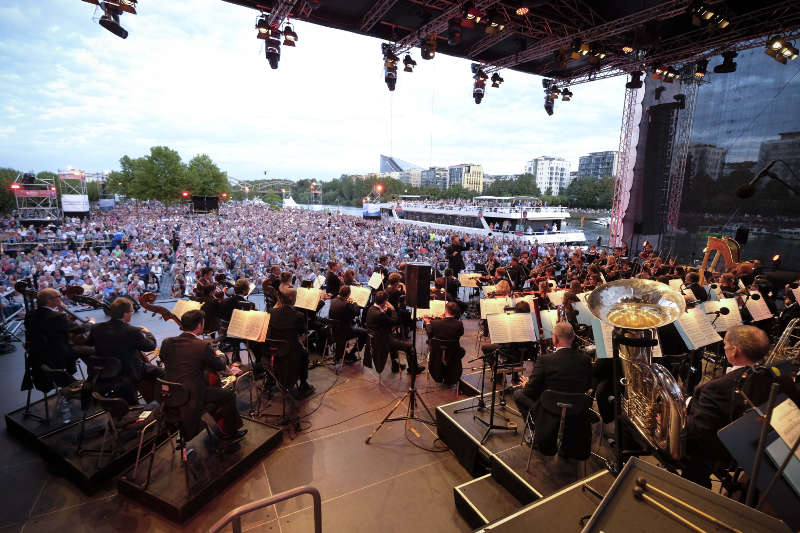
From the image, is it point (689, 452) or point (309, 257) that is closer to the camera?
point (689, 452)

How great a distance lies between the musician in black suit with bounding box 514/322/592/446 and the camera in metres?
3.12

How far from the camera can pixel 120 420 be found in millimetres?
3748

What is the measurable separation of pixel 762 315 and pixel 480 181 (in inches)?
4695

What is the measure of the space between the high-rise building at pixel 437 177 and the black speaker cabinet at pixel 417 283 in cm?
12762

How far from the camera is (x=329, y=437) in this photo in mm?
4359

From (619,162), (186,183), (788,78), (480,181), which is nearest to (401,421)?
(619,162)

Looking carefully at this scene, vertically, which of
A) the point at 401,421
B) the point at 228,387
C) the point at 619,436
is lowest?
the point at 401,421

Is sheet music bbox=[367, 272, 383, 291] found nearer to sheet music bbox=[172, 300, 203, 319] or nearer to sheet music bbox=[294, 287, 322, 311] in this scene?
sheet music bbox=[294, 287, 322, 311]

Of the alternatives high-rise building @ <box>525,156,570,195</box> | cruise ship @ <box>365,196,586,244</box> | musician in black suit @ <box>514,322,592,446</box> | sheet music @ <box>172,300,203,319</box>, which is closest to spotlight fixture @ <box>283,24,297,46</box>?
sheet music @ <box>172,300,203,319</box>

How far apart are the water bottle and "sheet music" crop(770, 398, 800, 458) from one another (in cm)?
657

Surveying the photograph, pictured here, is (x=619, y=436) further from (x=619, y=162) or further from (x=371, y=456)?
(x=619, y=162)

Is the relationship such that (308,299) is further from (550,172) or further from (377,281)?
(550,172)

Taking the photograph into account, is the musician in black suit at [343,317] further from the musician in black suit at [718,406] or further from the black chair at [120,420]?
the musician in black suit at [718,406]

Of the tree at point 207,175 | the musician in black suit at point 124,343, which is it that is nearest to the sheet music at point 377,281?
the musician in black suit at point 124,343
